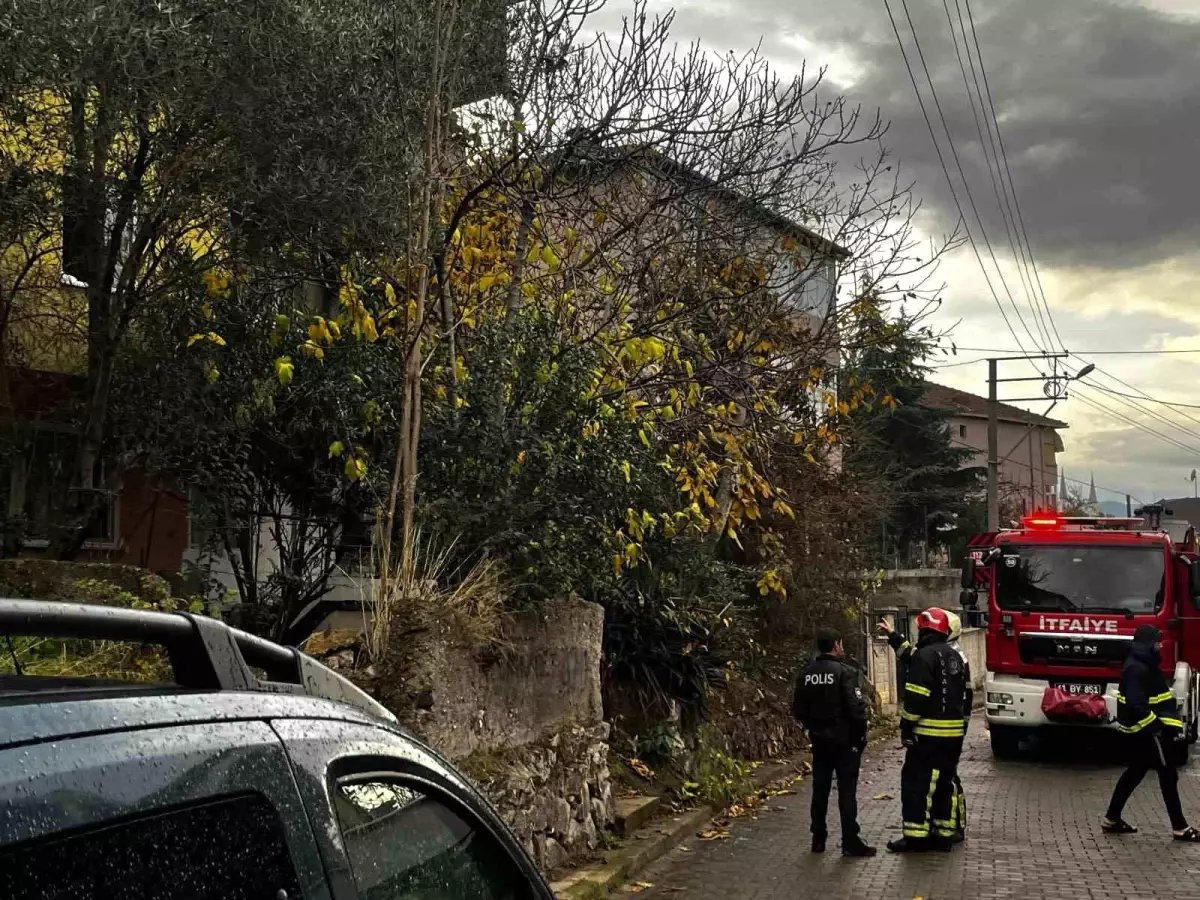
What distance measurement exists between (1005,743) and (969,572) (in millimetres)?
2391

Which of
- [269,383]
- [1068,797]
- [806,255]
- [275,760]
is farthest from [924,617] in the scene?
[275,760]

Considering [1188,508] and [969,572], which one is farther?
[1188,508]

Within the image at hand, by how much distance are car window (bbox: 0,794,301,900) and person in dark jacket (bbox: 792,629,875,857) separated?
862 cm

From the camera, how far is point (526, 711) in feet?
28.6

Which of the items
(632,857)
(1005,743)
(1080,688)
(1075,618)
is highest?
(1075,618)

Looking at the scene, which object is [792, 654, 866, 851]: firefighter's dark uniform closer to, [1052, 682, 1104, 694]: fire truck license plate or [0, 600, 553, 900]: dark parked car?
[1052, 682, 1104, 694]: fire truck license plate

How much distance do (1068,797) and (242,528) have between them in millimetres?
8790

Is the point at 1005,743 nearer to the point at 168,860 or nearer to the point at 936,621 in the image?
the point at 936,621

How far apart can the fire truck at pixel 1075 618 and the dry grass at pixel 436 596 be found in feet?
29.8

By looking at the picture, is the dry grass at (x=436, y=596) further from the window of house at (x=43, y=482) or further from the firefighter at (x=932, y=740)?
the window of house at (x=43, y=482)

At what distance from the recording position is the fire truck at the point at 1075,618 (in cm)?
1524

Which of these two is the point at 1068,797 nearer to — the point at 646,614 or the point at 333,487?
the point at 646,614

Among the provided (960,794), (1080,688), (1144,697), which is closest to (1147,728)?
(1144,697)

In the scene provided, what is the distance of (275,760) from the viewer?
1778 millimetres
